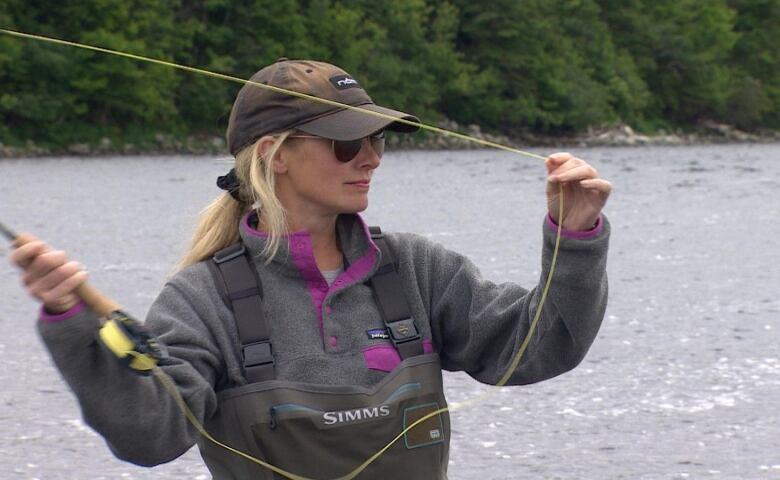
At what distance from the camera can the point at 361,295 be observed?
301 centimetres

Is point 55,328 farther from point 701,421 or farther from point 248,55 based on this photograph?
point 248,55

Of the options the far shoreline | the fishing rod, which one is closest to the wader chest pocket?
the fishing rod

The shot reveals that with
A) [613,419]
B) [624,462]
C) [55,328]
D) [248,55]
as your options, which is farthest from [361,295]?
[248,55]

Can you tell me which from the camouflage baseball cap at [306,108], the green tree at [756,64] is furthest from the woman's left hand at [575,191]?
the green tree at [756,64]

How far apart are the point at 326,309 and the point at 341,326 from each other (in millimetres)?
48

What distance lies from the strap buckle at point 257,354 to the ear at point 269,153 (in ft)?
1.37

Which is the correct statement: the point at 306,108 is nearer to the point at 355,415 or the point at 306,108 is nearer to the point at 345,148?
the point at 345,148

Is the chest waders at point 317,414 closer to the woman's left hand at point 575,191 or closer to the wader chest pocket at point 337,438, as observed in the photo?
the wader chest pocket at point 337,438

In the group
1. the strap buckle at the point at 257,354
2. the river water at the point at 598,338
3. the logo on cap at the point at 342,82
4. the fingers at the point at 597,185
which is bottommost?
the river water at the point at 598,338

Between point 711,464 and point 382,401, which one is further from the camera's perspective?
point 711,464

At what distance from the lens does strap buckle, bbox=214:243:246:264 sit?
2.99 metres

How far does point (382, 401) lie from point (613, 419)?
19.7 ft

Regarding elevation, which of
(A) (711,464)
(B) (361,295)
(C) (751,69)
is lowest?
(C) (751,69)

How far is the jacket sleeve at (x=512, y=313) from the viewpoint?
2.98 metres
